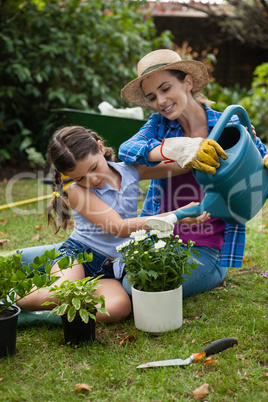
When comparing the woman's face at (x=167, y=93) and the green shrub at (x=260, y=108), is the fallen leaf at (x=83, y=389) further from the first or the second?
the green shrub at (x=260, y=108)

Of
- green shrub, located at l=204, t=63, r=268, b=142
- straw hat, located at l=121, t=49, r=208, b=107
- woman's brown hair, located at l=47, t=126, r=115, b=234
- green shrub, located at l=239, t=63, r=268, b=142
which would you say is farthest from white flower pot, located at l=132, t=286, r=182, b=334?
green shrub, located at l=239, t=63, r=268, b=142

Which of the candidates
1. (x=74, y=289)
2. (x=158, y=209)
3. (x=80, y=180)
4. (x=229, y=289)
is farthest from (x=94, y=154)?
(x=229, y=289)

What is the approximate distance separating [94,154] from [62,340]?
2.64 ft

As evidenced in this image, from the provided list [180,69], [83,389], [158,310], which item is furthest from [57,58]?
[83,389]

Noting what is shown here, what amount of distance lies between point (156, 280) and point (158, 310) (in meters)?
0.11

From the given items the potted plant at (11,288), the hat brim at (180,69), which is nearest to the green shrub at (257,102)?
the hat brim at (180,69)

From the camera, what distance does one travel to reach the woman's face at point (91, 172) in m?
1.89

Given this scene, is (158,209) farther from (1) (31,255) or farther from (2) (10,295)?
(2) (10,295)

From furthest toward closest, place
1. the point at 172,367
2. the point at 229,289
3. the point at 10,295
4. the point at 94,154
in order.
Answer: the point at 229,289 → the point at 94,154 → the point at 10,295 → the point at 172,367

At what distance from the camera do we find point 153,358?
4.88 ft

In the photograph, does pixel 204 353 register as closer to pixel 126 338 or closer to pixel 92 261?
pixel 126 338

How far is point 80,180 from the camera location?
1952 millimetres

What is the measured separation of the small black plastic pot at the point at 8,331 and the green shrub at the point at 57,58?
12.3ft

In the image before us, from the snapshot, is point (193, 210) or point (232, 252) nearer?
point (193, 210)
